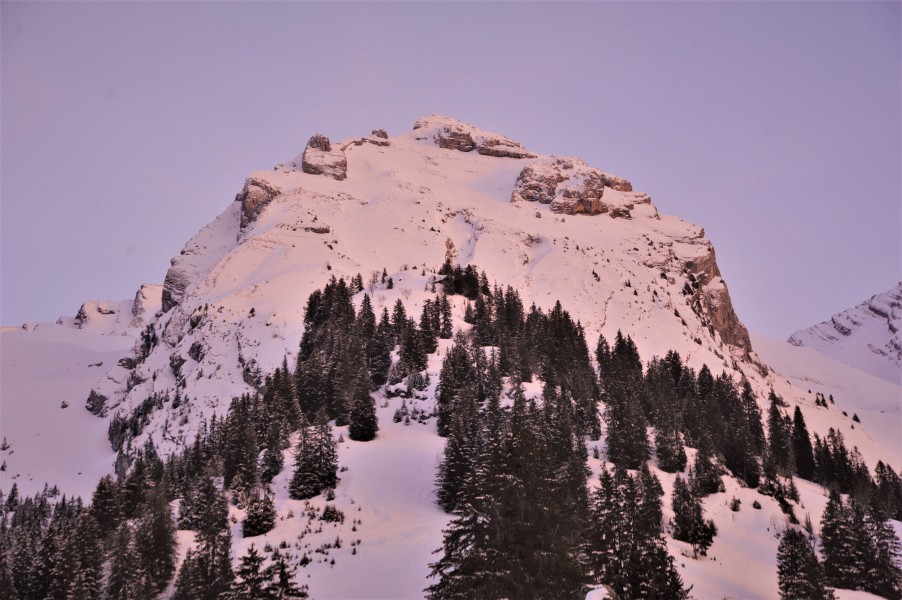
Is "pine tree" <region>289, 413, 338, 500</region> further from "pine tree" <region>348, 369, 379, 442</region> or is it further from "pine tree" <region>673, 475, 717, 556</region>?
"pine tree" <region>673, 475, 717, 556</region>

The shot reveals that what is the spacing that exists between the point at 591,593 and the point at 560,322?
89910 mm

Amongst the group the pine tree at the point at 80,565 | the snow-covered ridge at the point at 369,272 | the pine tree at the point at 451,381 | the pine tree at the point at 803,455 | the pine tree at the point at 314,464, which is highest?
the snow-covered ridge at the point at 369,272

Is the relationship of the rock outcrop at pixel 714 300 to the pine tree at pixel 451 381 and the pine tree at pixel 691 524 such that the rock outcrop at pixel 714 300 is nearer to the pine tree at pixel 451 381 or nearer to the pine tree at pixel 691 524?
the pine tree at pixel 451 381

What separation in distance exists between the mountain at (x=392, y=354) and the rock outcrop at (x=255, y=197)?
42 centimetres

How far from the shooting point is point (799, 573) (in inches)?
1697

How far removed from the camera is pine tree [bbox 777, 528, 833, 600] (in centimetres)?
4147

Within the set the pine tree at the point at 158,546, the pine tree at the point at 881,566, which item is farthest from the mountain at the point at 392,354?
the pine tree at the point at 881,566

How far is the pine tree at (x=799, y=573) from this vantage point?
1633 inches

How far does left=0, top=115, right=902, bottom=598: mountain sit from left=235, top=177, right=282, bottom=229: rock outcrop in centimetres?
42

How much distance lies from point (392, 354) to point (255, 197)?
298ft

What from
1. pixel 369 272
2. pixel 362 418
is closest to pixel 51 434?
pixel 369 272

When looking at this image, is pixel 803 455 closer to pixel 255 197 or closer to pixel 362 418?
pixel 362 418

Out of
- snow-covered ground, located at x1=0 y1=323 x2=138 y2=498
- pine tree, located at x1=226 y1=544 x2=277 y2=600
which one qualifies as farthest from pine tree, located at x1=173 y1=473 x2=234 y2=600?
snow-covered ground, located at x1=0 y1=323 x2=138 y2=498

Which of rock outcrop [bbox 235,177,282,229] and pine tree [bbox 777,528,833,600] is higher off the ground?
rock outcrop [bbox 235,177,282,229]
